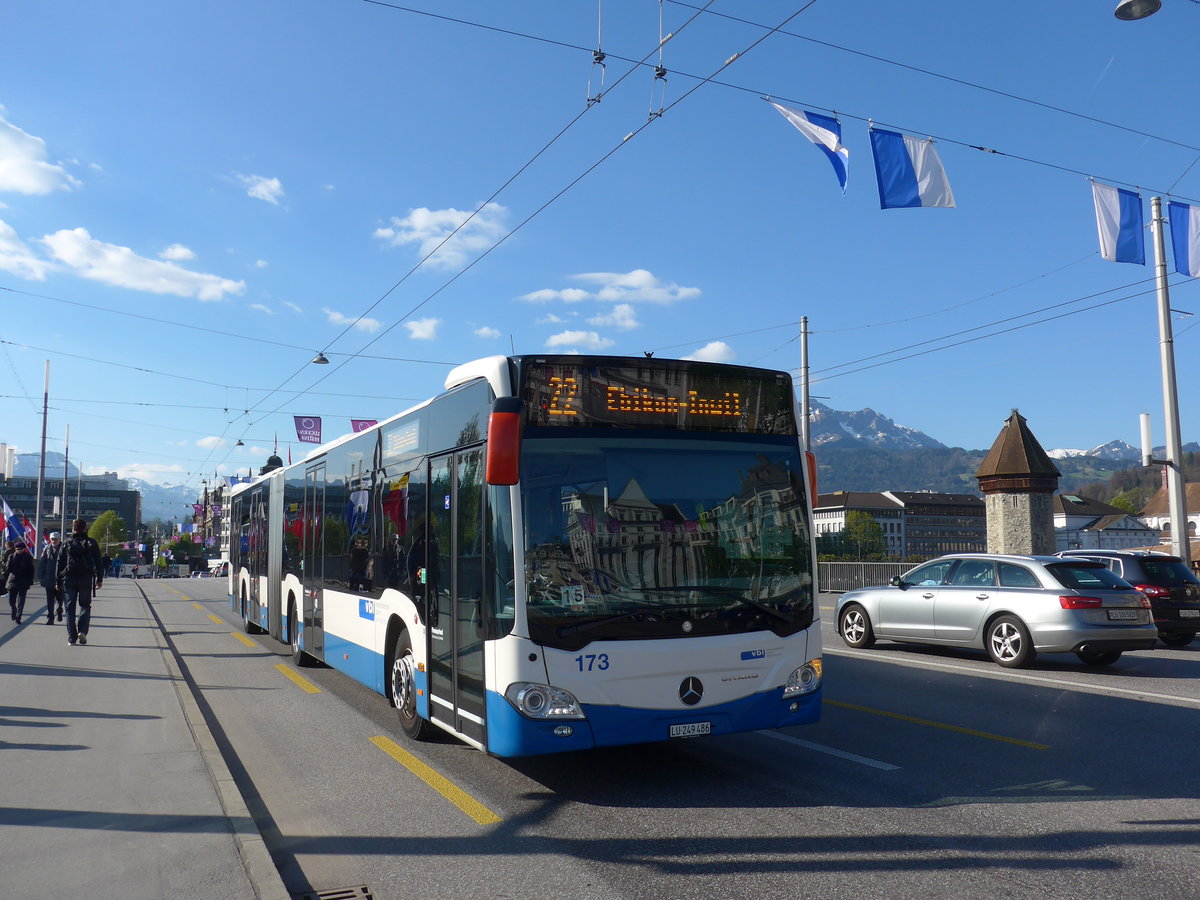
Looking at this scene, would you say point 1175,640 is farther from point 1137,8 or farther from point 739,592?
point 739,592

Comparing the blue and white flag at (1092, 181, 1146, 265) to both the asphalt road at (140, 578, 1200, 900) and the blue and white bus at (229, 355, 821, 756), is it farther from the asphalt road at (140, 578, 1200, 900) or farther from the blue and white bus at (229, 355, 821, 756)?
the blue and white bus at (229, 355, 821, 756)

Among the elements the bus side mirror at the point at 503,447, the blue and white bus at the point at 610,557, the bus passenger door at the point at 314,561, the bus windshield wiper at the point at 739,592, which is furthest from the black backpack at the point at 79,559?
the bus windshield wiper at the point at 739,592

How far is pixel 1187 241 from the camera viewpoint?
19391 mm

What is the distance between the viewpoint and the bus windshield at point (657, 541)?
6.15 m

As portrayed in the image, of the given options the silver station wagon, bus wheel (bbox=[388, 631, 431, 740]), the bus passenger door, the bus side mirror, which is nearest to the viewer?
the bus side mirror

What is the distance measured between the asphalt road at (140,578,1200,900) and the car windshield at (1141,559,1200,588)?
5.77m

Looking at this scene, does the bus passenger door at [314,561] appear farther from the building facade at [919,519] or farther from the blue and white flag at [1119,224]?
the building facade at [919,519]

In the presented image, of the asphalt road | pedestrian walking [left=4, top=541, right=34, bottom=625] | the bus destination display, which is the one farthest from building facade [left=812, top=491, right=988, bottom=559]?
the bus destination display

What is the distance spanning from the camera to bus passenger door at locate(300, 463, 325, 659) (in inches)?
455

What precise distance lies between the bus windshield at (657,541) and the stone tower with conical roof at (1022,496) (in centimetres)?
2976

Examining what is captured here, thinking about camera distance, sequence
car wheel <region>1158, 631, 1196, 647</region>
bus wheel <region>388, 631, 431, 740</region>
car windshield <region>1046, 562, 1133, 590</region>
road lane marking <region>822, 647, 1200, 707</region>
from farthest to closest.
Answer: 1. car wheel <region>1158, 631, 1196, 647</region>
2. car windshield <region>1046, 562, 1133, 590</region>
3. road lane marking <region>822, 647, 1200, 707</region>
4. bus wheel <region>388, 631, 431, 740</region>

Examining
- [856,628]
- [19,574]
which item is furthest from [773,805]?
[19,574]

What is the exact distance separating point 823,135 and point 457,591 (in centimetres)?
889

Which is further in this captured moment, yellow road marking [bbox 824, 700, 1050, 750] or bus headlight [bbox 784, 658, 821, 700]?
yellow road marking [bbox 824, 700, 1050, 750]
